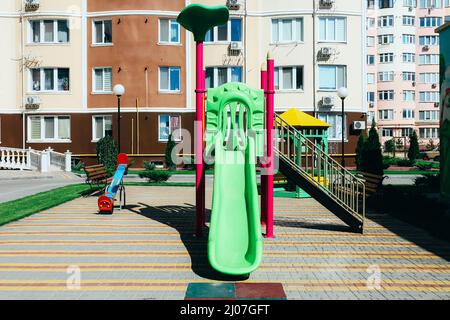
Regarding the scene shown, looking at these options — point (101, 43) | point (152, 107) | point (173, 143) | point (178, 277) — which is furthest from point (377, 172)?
point (101, 43)

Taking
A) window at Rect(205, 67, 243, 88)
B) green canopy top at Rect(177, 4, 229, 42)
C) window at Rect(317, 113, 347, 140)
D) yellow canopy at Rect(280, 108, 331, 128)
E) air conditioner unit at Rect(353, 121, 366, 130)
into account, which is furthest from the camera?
window at Rect(205, 67, 243, 88)

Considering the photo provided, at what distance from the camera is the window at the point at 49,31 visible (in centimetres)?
3481

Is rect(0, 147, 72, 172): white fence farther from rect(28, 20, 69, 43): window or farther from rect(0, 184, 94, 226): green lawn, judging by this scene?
rect(0, 184, 94, 226): green lawn

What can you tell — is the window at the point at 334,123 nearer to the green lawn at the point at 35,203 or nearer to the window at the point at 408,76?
the green lawn at the point at 35,203

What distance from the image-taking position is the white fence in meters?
30.6

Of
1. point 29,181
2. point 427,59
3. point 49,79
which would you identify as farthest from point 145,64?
point 427,59

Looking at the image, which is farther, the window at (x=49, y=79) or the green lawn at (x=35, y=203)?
the window at (x=49, y=79)

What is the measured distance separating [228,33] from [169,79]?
5367 mm

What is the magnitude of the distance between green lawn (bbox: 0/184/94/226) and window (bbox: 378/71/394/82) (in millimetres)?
59481

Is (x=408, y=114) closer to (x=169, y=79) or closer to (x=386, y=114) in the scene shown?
(x=386, y=114)

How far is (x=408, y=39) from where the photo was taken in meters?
71.6

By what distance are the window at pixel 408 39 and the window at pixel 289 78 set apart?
43.4m

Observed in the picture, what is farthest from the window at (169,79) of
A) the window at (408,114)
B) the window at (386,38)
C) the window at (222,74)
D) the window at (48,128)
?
the window at (408,114)

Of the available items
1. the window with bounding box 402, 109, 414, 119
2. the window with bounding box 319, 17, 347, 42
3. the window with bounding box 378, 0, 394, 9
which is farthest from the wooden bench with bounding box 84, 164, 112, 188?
the window with bounding box 378, 0, 394, 9
